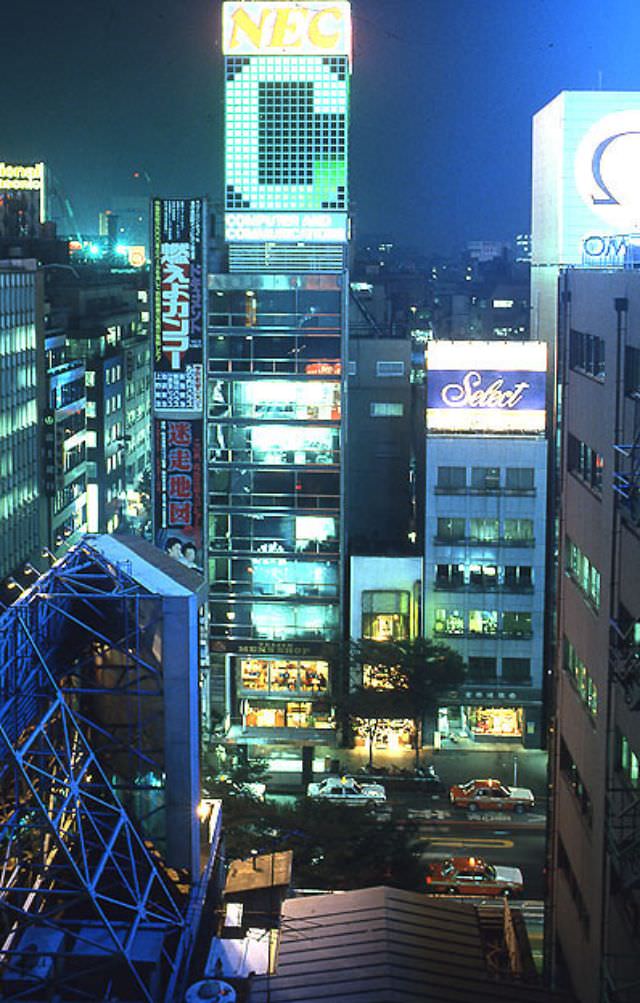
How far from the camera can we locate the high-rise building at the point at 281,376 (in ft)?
152

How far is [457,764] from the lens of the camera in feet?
147

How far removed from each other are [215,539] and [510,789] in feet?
45.9

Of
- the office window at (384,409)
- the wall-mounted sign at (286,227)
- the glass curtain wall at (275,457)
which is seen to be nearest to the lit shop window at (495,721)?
the glass curtain wall at (275,457)

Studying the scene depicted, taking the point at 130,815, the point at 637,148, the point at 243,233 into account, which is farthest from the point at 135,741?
the point at 637,148

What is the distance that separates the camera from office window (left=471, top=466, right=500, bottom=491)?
4641 centimetres

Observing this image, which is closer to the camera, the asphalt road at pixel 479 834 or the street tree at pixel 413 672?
the asphalt road at pixel 479 834

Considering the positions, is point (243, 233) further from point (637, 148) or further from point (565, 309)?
point (565, 309)

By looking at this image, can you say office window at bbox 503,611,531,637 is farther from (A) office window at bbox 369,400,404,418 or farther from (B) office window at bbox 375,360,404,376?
(B) office window at bbox 375,360,404,376

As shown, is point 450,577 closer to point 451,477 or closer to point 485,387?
point 451,477

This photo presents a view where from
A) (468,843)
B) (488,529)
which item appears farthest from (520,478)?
(468,843)

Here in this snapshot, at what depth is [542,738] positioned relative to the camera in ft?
151

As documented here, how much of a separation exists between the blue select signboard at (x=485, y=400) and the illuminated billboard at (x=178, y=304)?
8.67m

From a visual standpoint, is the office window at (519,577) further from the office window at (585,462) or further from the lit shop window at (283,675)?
the office window at (585,462)

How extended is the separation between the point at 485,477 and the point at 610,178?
42.4ft
